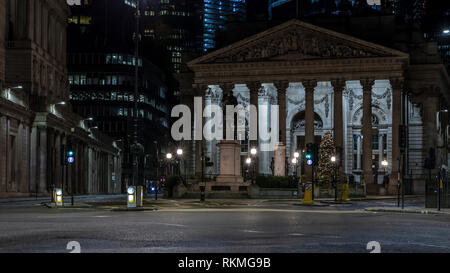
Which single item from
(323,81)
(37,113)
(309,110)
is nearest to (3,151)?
(37,113)

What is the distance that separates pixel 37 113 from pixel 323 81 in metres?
33.1

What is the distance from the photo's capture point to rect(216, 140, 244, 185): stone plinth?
53938 mm

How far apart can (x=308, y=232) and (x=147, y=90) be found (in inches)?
A: 5007

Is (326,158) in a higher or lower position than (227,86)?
lower

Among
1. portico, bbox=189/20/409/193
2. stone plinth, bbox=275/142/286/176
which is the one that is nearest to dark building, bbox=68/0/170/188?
portico, bbox=189/20/409/193

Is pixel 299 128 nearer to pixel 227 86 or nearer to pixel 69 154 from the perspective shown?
pixel 227 86

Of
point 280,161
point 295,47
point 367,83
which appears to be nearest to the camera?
point 280,161

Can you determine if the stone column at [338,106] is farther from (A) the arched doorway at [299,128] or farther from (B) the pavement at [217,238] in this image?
(B) the pavement at [217,238]

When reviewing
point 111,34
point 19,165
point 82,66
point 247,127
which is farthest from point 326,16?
point 111,34

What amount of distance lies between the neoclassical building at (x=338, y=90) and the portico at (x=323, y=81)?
12 centimetres

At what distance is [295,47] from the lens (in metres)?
84.1

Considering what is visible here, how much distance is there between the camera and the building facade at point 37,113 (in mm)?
68812

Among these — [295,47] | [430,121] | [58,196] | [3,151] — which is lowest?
[58,196]

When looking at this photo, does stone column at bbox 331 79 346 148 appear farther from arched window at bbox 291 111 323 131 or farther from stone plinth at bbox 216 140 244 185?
stone plinth at bbox 216 140 244 185
